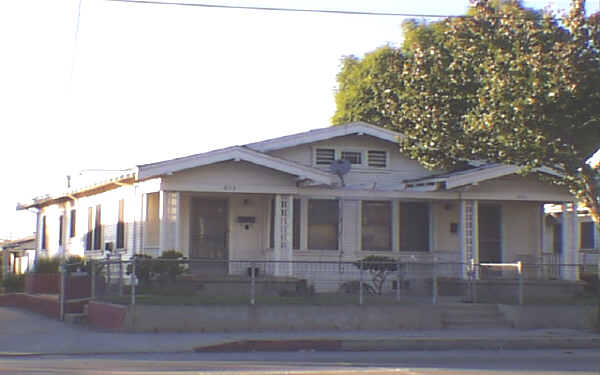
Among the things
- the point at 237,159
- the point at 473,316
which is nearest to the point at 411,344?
the point at 473,316

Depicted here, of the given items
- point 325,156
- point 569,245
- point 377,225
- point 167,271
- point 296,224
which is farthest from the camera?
point 569,245

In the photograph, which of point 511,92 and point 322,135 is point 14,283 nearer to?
point 322,135

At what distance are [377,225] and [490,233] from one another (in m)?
3.87

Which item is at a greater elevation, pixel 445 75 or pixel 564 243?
pixel 445 75

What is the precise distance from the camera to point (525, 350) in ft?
55.0

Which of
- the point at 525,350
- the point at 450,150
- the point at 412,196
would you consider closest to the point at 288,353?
the point at 525,350

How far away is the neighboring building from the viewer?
30.7 metres

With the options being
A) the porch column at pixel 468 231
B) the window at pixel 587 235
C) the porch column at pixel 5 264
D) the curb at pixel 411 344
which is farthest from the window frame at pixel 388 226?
the window at pixel 587 235

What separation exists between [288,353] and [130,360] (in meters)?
3.11

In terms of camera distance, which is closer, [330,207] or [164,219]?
[164,219]

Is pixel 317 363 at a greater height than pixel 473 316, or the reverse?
pixel 473 316

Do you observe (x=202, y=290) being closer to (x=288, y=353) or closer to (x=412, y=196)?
(x=288, y=353)

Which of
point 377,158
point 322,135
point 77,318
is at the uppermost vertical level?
point 322,135

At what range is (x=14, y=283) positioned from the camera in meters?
28.0
